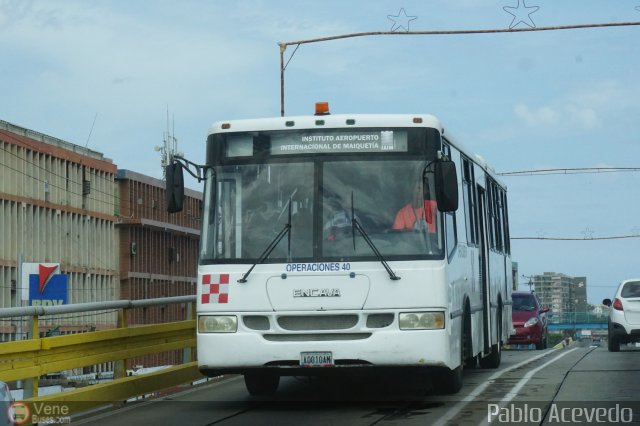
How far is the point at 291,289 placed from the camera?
43.0 feet

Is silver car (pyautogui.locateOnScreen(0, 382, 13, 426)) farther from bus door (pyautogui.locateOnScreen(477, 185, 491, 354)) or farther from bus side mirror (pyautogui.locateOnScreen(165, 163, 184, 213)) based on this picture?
bus door (pyautogui.locateOnScreen(477, 185, 491, 354))

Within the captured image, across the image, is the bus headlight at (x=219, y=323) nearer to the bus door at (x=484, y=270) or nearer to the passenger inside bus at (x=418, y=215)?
the passenger inside bus at (x=418, y=215)

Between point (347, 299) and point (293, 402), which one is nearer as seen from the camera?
point (347, 299)

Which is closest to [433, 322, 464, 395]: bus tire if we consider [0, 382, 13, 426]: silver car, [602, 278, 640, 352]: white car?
[0, 382, 13, 426]: silver car

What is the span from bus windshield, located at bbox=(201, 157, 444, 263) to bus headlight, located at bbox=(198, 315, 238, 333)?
58cm

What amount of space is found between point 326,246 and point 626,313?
16.0 meters

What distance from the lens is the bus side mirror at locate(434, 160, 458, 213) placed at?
13.0 m

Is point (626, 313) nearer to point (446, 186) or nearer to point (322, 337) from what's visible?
point (446, 186)

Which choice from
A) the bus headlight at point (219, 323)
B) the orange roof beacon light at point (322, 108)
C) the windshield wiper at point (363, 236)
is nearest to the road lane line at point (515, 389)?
the windshield wiper at point (363, 236)

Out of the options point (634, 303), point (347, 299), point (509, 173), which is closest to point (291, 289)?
point (347, 299)

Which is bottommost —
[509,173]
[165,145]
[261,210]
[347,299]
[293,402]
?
[293,402]

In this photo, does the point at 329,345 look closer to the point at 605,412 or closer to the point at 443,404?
the point at 443,404

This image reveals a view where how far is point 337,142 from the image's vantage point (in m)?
13.6

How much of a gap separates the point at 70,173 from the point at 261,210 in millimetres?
82073
